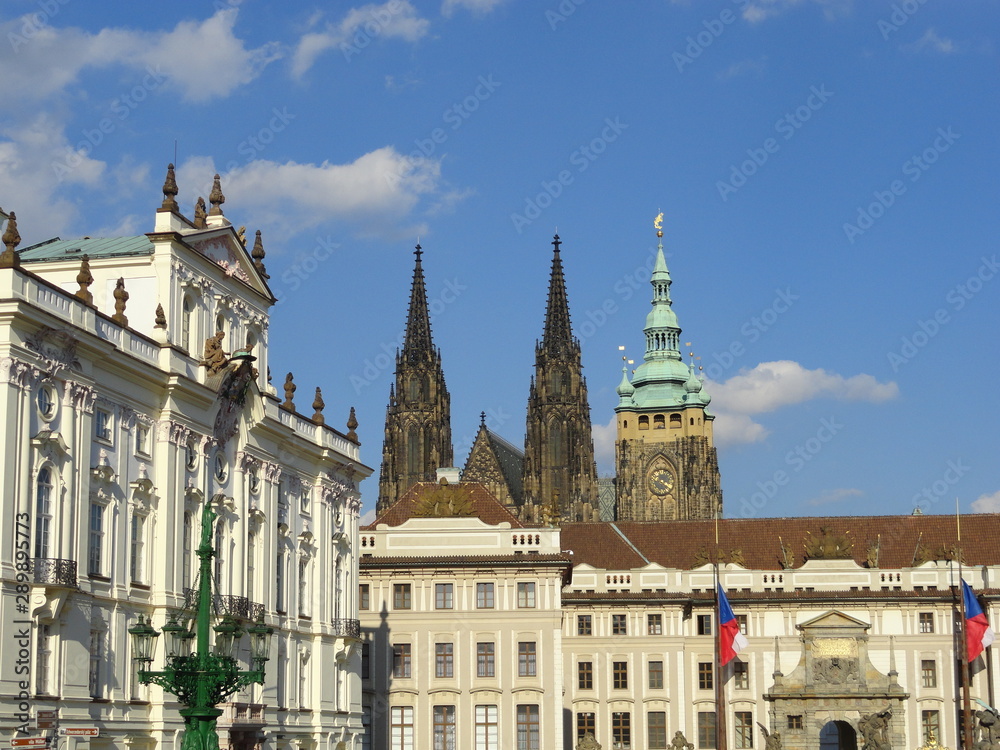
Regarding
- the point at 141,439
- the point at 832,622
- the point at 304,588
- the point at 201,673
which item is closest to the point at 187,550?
the point at 141,439

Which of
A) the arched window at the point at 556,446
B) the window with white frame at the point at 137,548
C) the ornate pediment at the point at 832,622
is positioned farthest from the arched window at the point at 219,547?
the arched window at the point at 556,446

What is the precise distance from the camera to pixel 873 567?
69625 mm

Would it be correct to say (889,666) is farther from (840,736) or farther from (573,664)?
(573,664)

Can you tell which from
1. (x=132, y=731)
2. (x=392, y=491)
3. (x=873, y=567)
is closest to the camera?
(x=132, y=731)

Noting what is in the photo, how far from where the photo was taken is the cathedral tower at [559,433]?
118m

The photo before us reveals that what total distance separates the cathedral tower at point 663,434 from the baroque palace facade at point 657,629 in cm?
6338

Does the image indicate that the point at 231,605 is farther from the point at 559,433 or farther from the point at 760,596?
the point at 559,433

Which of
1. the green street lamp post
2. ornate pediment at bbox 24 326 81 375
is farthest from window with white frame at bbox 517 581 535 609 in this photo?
the green street lamp post

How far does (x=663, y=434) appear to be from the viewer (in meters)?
149

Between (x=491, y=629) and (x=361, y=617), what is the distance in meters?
5.23

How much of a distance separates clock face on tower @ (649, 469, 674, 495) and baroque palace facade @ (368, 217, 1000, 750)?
68604 mm

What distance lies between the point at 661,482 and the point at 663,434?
17.5ft

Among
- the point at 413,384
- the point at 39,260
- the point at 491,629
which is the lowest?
the point at 491,629

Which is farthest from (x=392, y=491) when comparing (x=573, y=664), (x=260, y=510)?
(x=260, y=510)
